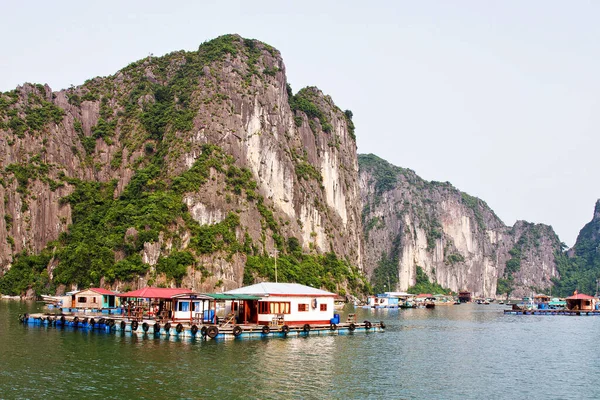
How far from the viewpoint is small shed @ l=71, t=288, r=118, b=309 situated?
269 feet

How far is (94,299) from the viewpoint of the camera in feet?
271

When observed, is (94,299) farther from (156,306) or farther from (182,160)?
(182,160)

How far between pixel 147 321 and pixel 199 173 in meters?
73.9

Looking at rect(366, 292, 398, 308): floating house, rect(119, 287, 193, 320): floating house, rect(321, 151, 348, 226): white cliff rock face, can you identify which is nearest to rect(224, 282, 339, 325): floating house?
rect(119, 287, 193, 320): floating house

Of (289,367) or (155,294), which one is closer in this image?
(289,367)

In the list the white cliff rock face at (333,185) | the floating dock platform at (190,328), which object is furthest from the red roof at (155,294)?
the white cliff rock face at (333,185)

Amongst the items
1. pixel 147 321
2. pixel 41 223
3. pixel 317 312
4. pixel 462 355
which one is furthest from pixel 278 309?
pixel 41 223

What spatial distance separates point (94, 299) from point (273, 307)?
3028cm

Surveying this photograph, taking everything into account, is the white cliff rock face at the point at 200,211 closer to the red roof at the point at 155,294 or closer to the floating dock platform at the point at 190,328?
the red roof at the point at 155,294

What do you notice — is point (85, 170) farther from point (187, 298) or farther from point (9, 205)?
point (187, 298)

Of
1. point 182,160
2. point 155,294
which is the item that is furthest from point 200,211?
point 155,294

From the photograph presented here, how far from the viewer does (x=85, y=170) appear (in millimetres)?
162125

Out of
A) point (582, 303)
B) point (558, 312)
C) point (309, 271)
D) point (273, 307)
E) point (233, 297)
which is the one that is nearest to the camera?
point (233, 297)

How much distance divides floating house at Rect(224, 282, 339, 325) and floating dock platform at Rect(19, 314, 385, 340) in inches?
72.6
